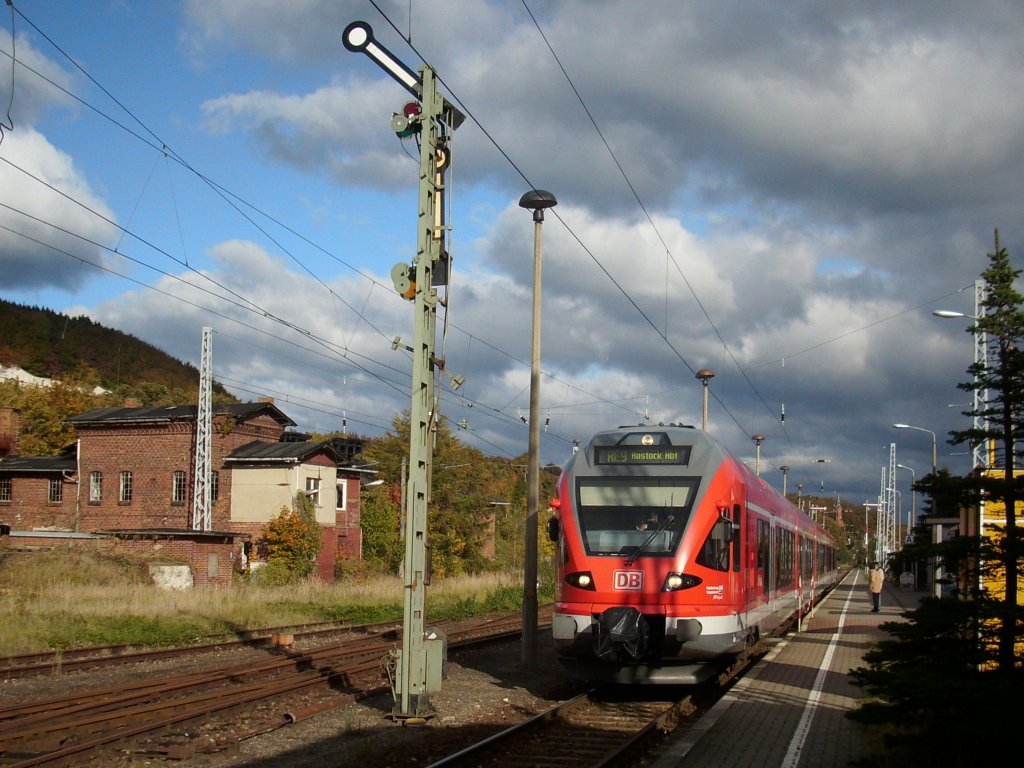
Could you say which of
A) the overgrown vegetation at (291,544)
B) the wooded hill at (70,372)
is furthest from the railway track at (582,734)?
the wooded hill at (70,372)

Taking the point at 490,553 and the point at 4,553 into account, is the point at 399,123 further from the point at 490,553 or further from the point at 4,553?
the point at 490,553

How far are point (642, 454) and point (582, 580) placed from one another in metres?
1.95

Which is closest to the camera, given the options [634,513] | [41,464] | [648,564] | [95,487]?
[648,564]

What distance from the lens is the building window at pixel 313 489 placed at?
153 ft

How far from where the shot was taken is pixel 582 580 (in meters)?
12.6

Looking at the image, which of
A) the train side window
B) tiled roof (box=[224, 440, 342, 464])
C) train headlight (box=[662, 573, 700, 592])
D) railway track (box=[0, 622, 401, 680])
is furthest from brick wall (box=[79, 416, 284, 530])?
train headlight (box=[662, 573, 700, 592])

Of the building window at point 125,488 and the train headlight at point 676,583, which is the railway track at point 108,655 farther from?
the building window at point 125,488

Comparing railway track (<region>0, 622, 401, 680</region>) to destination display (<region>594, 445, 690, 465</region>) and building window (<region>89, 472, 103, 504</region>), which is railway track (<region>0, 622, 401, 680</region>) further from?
building window (<region>89, 472, 103, 504</region>)

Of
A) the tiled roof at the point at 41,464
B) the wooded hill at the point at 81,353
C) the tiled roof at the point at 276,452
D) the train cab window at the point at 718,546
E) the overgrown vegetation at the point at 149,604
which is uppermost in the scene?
the wooded hill at the point at 81,353

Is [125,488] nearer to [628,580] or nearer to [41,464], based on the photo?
[41,464]

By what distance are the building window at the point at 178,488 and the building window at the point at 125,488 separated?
2.56 meters

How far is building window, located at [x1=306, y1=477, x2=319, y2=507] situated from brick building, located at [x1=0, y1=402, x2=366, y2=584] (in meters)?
0.06

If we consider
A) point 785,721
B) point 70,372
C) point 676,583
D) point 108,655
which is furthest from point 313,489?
point 70,372

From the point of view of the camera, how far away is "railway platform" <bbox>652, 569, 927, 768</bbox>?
9.06m
